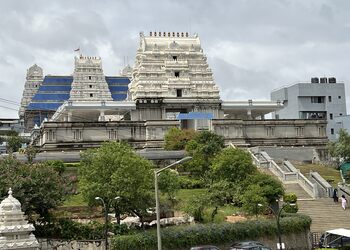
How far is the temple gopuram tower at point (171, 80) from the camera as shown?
90.9 m

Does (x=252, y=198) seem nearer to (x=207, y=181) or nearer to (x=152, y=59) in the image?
(x=207, y=181)

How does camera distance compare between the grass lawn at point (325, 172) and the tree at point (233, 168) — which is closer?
the tree at point (233, 168)

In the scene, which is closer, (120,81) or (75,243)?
(75,243)

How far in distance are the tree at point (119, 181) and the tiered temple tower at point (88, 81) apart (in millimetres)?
85754

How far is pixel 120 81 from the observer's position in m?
150

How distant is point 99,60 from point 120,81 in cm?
1175

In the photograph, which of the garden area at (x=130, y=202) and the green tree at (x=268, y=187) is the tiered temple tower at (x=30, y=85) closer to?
the garden area at (x=130, y=202)

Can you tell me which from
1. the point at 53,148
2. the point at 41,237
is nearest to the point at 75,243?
the point at 41,237

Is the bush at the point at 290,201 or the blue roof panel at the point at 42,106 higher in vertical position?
the blue roof panel at the point at 42,106

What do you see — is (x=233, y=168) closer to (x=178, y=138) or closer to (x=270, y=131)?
(x=178, y=138)

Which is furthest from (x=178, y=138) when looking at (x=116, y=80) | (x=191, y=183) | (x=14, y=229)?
(x=116, y=80)

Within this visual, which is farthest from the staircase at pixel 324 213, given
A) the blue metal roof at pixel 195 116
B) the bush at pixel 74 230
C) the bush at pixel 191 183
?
the blue metal roof at pixel 195 116

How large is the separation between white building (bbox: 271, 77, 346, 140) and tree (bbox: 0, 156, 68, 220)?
246ft

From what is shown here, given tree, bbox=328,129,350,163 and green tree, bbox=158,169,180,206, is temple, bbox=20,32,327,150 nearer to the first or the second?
tree, bbox=328,129,350,163
